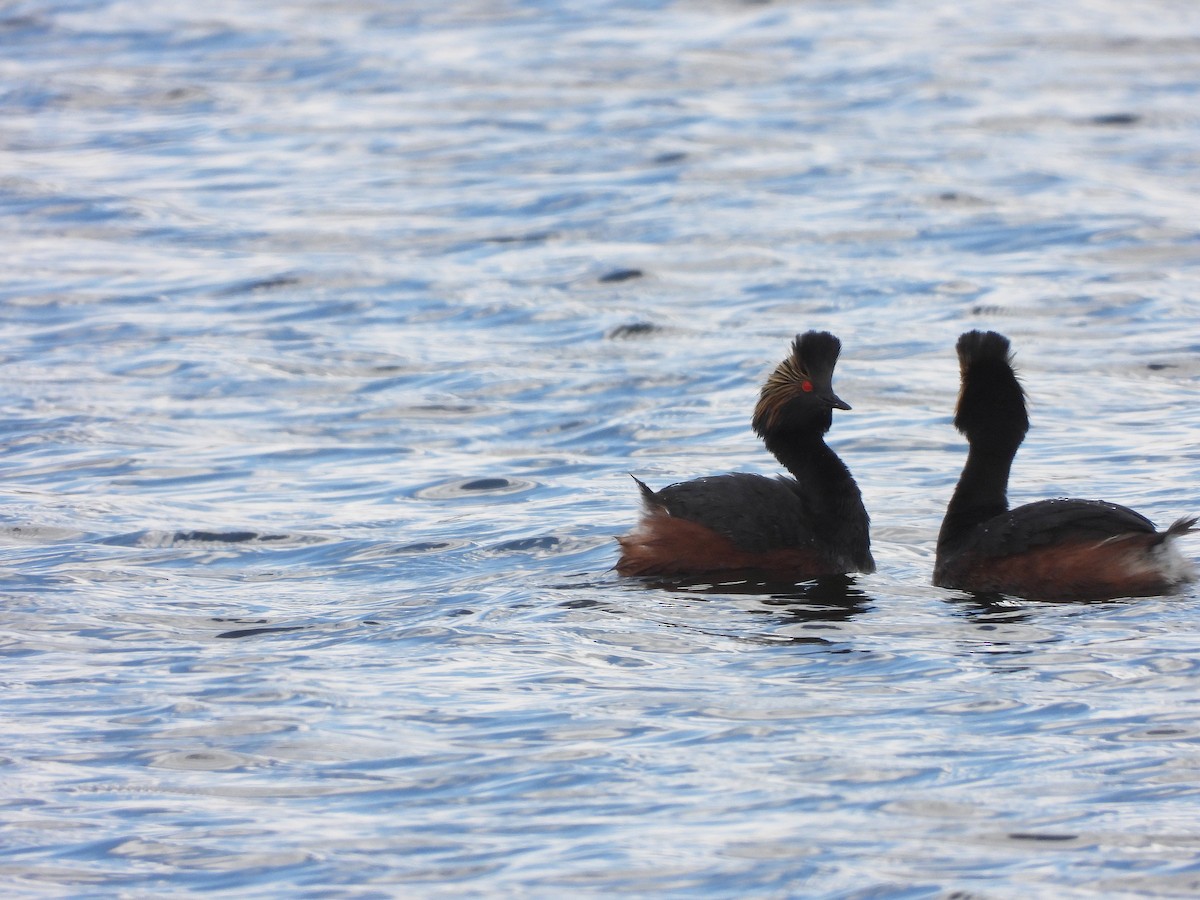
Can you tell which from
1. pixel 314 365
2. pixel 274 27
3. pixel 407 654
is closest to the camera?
pixel 407 654

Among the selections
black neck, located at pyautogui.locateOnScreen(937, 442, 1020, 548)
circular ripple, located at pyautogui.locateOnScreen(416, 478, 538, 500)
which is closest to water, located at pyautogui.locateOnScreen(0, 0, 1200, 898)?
circular ripple, located at pyautogui.locateOnScreen(416, 478, 538, 500)

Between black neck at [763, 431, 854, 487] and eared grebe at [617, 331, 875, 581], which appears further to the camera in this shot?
black neck at [763, 431, 854, 487]

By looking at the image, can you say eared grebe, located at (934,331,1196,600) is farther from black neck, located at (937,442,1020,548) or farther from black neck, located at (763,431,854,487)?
black neck, located at (763,431,854,487)

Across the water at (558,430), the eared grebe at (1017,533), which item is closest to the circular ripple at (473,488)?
the water at (558,430)

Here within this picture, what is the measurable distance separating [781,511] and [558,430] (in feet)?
13.0

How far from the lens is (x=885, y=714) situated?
7.07m

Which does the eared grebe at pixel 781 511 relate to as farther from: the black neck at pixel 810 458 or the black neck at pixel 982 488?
the black neck at pixel 982 488

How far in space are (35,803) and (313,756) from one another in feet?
3.21

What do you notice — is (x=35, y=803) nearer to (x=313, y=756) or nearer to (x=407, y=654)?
(x=313, y=756)

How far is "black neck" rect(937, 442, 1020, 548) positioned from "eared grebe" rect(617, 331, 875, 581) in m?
0.45

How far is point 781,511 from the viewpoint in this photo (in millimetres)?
9406

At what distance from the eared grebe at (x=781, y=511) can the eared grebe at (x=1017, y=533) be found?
53 centimetres

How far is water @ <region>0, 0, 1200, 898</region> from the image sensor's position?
20.9ft

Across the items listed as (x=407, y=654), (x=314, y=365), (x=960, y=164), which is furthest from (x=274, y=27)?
(x=407, y=654)
